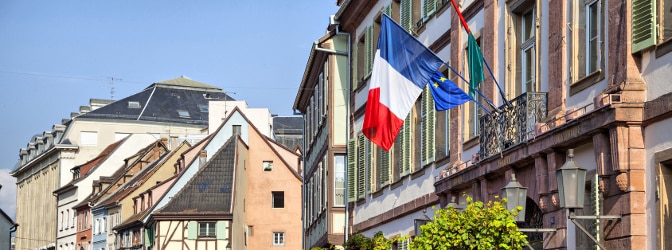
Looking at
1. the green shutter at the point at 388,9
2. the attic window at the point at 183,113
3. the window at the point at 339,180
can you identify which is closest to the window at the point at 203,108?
the attic window at the point at 183,113

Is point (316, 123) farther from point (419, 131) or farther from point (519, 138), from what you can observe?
point (519, 138)

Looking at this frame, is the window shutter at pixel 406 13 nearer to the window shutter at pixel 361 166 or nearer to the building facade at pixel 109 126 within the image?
the window shutter at pixel 361 166

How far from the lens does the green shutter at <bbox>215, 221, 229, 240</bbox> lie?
7288cm

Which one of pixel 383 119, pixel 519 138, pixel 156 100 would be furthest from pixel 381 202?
pixel 156 100

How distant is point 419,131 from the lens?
26.8 m

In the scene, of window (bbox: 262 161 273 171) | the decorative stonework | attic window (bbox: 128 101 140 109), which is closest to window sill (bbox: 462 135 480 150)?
the decorative stonework

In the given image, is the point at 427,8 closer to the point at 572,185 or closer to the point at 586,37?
the point at 586,37

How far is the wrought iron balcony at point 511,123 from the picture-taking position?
1845 centimetres

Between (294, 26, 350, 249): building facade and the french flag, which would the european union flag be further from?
(294, 26, 350, 249): building facade

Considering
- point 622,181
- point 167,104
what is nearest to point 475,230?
point 622,181

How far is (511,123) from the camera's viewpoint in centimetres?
→ 1936

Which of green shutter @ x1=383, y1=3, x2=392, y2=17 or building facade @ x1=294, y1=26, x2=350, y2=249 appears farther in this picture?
building facade @ x1=294, y1=26, x2=350, y2=249

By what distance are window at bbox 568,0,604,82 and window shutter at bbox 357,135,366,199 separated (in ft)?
50.9

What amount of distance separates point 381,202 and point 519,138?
37.4 feet
